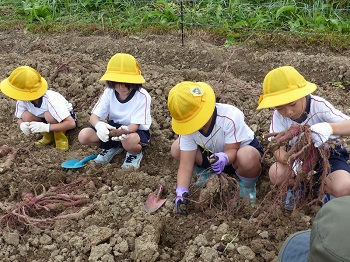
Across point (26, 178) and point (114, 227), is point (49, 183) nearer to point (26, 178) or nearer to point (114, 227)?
point (26, 178)

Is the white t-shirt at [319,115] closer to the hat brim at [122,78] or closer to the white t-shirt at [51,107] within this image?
the hat brim at [122,78]

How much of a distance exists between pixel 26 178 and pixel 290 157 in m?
1.76

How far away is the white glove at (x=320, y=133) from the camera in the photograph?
7.68ft

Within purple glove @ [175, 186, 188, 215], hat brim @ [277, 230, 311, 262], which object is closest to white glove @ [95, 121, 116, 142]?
purple glove @ [175, 186, 188, 215]

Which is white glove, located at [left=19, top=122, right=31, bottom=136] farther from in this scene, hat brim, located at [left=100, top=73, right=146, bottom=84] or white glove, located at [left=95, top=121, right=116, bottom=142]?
hat brim, located at [left=100, top=73, right=146, bottom=84]

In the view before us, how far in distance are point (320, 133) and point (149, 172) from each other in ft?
4.14

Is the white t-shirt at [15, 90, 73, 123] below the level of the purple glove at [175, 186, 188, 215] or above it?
above

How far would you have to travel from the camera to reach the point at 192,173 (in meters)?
2.92

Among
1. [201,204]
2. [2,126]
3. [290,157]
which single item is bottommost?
[2,126]

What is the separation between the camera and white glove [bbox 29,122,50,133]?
351 cm

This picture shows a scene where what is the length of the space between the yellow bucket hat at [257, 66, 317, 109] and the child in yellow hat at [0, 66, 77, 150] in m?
1.70

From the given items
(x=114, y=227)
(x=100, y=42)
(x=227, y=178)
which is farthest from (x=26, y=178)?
(x=100, y=42)

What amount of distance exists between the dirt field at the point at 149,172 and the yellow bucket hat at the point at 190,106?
0.49 metres

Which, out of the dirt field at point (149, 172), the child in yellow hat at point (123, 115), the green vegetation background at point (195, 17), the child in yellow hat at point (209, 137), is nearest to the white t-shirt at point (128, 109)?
the child in yellow hat at point (123, 115)
